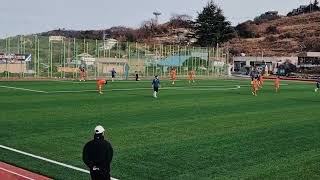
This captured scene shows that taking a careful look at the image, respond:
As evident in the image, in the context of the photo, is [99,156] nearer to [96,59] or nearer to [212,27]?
[96,59]

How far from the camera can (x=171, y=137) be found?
16.8 meters

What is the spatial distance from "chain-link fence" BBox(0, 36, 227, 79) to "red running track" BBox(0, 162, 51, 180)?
1645 inches

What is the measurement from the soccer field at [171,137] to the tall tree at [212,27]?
3243 inches

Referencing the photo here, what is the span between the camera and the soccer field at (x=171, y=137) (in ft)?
40.5

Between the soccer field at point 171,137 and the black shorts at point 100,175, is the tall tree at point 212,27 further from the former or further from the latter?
the black shorts at point 100,175

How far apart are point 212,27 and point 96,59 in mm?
52432

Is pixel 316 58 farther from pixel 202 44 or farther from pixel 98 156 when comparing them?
pixel 98 156

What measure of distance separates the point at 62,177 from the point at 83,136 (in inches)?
202

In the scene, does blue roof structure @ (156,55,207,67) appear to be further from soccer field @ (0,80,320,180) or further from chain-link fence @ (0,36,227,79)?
soccer field @ (0,80,320,180)

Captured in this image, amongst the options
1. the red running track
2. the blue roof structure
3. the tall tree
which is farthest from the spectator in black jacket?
the tall tree

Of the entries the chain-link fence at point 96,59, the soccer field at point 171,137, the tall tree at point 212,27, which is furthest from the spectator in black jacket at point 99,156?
the tall tree at point 212,27

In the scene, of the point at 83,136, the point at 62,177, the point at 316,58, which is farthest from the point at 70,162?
the point at 316,58

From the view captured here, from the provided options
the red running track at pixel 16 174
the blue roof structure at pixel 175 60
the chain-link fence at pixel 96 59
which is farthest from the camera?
the blue roof structure at pixel 175 60

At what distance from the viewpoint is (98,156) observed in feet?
27.9
